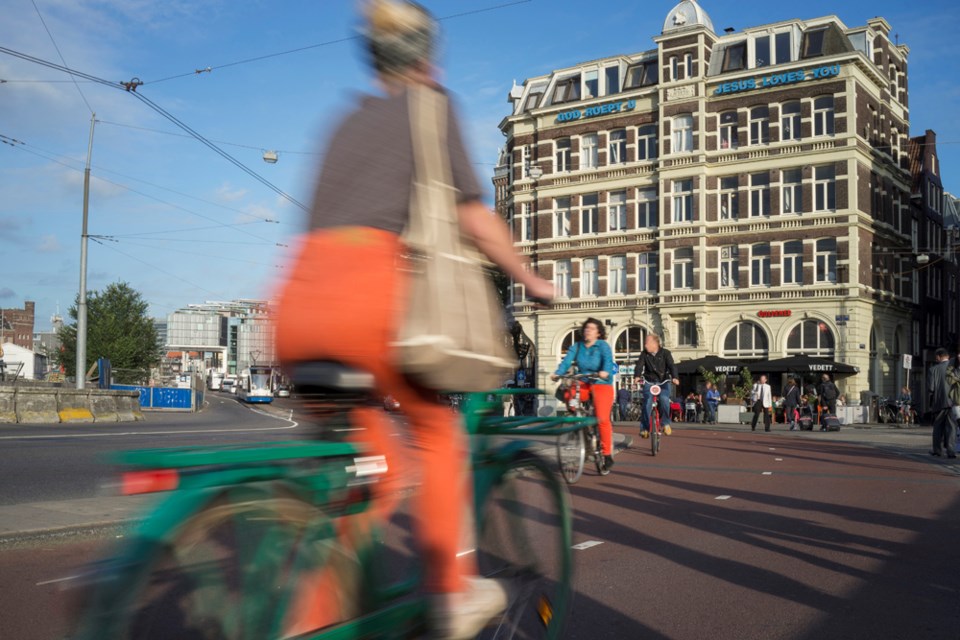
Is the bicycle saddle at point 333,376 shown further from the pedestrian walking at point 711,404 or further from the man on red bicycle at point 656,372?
the pedestrian walking at point 711,404

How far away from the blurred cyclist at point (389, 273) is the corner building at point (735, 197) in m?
40.6

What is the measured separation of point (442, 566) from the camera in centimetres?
253

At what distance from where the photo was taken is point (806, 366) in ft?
126

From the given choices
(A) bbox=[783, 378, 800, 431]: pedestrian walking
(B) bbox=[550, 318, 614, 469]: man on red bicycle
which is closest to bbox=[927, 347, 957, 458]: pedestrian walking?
(B) bbox=[550, 318, 614, 469]: man on red bicycle

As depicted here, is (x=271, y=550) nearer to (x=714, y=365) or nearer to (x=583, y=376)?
(x=583, y=376)

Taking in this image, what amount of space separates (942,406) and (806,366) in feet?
80.0

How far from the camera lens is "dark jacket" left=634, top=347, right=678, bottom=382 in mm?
14125

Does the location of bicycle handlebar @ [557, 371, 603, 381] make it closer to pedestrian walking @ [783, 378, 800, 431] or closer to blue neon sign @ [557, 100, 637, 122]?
pedestrian walking @ [783, 378, 800, 431]

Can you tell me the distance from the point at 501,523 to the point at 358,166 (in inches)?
50.6

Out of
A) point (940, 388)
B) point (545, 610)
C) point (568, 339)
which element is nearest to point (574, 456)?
point (545, 610)

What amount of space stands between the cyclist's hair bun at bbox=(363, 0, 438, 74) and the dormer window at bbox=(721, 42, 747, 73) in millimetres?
43404

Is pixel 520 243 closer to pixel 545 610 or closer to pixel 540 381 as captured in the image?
pixel 540 381

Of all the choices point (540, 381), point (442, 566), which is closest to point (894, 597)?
point (442, 566)

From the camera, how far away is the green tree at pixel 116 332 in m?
78.4
